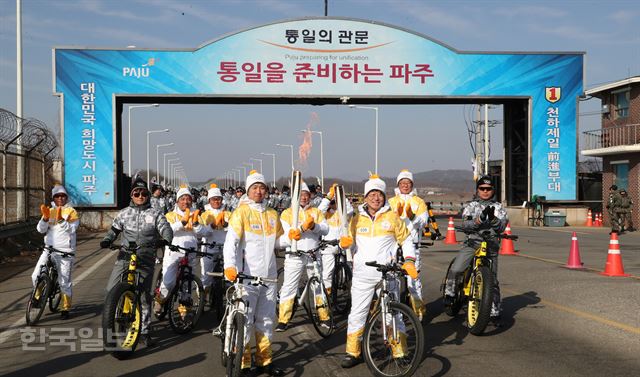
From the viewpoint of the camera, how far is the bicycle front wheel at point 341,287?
9.92 meters

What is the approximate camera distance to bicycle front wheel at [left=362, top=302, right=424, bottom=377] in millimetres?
6262

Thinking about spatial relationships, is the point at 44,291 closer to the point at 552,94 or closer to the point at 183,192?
the point at 183,192

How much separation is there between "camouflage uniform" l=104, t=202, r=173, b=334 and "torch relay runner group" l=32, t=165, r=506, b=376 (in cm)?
1

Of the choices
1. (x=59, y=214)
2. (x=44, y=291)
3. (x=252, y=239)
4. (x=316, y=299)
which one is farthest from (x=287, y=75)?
(x=252, y=239)

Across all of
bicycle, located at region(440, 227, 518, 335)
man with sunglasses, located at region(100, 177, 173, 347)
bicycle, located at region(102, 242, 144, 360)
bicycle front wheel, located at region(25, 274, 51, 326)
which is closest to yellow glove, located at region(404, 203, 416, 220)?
bicycle, located at region(440, 227, 518, 335)

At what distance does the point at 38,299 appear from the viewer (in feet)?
30.5

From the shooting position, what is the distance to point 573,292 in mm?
11422

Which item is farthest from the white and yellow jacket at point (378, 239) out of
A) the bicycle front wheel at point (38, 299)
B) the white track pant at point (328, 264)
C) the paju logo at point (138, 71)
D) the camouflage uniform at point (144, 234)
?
the paju logo at point (138, 71)

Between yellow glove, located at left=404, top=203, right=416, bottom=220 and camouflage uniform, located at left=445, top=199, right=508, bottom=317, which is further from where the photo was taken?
yellow glove, located at left=404, top=203, right=416, bottom=220

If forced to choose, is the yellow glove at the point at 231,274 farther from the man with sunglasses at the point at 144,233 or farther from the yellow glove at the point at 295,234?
the man with sunglasses at the point at 144,233

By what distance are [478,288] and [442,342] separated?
34.2 inches

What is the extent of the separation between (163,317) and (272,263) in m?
3.31

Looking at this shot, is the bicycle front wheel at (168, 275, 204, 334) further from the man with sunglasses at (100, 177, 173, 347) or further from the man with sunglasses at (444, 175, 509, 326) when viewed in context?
the man with sunglasses at (444, 175, 509, 326)

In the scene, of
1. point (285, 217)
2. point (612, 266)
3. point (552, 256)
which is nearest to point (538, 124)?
point (552, 256)
